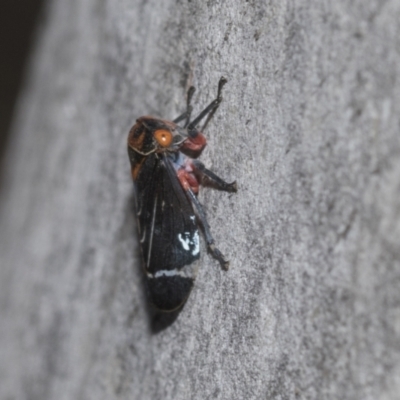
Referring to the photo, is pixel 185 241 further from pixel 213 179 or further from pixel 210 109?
pixel 210 109

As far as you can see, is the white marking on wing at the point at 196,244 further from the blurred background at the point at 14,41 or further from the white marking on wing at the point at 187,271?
the blurred background at the point at 14,41

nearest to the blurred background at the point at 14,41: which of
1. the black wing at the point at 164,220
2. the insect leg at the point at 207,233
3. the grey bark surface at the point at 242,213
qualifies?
the grey bark surface at the point at 242,213

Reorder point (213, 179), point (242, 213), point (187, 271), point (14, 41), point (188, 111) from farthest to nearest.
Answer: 1. point (14, 41)
2. point (188, 111)
3. point (187, 271)
4. point (213, 179)
5. point (242, 213)

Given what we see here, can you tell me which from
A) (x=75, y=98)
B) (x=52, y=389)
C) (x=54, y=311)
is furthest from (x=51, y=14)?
(x=52, y=389)

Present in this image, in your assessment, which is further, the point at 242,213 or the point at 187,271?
the point at 187,271

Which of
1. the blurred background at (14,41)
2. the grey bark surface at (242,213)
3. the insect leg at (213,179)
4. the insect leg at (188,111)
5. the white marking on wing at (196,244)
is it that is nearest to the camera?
the grey bark surface at (242,213)

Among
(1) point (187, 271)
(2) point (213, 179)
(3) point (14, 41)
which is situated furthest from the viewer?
(3) point (14, 41)

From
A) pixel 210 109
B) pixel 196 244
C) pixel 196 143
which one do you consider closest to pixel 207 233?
pixel 196 244
